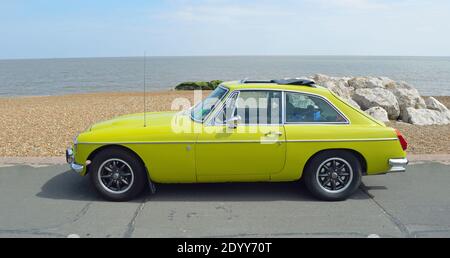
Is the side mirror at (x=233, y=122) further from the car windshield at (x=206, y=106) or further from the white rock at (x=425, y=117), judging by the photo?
the white rock at (x=425, y=117)

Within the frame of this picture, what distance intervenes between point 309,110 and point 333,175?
0.86 m

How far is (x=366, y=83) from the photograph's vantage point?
12891 millimetres

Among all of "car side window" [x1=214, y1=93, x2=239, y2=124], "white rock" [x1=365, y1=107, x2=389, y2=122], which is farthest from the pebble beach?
"car side window" [x1=214, y1=93, x2=239, y2=124]

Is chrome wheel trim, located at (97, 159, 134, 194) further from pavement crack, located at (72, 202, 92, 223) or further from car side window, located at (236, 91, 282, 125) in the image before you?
car side window, located at (236, 91, 282, 125)

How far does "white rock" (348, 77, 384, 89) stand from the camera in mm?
12614

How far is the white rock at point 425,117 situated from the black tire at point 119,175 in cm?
832

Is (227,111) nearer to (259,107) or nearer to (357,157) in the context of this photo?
(259,107)

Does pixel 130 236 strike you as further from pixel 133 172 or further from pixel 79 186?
pixel 79 186

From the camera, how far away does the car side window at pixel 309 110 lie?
14.6 feet

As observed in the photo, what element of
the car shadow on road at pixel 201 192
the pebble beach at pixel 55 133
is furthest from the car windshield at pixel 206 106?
the pebble beach at pixel 55 133

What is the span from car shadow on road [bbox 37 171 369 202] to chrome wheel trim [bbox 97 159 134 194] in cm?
22

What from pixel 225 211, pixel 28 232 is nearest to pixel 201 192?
pixel 225 211
